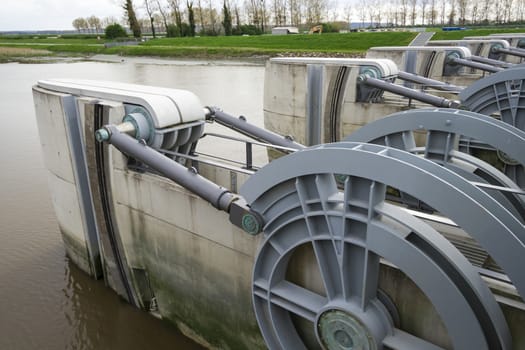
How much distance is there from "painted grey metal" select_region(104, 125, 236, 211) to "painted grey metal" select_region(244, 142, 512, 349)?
1.60 feet

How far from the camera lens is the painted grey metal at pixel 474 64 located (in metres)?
13.1

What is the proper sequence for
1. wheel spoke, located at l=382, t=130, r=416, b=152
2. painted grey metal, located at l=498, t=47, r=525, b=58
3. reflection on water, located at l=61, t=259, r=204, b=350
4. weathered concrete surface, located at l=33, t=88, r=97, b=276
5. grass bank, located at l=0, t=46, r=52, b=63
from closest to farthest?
wheel spoke, located at l=382, t=130, r=416, b=152
reflection on water, located at l=61, t=259, r=204, b=350
weathered concrete surface, located at l=33, t=88, r=97, b=276
painted grey metal, located at l=498, t=47, r=525, b=58
grass bank, located at l=0, t=46, r=52, b=63

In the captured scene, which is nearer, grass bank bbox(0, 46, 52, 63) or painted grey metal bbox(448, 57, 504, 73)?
painted grey metal bbox(448, 57, 504, 73)

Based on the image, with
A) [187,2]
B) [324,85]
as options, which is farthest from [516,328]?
[187,2]

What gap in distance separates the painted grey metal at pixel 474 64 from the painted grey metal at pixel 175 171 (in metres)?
10.5

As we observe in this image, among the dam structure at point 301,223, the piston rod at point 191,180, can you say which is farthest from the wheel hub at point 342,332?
the piston rod at point 191,180

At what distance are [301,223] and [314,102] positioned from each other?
8.96 m

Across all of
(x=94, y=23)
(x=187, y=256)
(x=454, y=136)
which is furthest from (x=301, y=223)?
(x=94, y=23)

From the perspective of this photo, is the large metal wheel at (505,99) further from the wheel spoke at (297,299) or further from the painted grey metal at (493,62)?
the wheel spoke at (297,299)

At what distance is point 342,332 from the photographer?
185 inches

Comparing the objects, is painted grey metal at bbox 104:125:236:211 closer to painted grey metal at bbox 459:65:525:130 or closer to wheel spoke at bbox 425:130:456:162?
wheel spoke at bbox 425:130:456:162

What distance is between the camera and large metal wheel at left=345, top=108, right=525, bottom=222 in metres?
6.16

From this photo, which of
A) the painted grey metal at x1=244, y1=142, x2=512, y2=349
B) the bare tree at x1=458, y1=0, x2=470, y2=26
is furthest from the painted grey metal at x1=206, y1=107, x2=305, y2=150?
the bare tree at x1=458, y1=0, x2=470, y2=26

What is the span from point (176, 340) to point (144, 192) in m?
2.59
